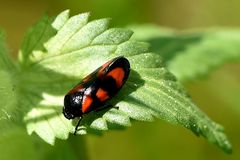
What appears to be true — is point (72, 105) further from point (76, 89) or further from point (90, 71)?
point (90, 71)

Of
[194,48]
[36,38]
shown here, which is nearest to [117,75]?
[36,38]

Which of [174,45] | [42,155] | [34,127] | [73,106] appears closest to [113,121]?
[73,106]

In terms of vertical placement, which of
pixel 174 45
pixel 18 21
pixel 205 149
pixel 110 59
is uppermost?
pixel 110 59

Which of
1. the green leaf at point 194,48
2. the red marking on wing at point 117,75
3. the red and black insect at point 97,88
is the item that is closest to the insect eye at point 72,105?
the red and black insect at point 97,88

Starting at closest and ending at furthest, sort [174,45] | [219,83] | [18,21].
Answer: [174,45], [219,83], [18,21]

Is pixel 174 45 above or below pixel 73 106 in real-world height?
below

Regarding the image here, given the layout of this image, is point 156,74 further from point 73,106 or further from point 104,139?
point 104,139

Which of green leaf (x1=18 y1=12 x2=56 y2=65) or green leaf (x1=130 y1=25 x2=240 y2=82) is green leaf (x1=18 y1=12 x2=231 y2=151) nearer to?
green leaf (x1=18 y1=12 x2=56 y2=65)
